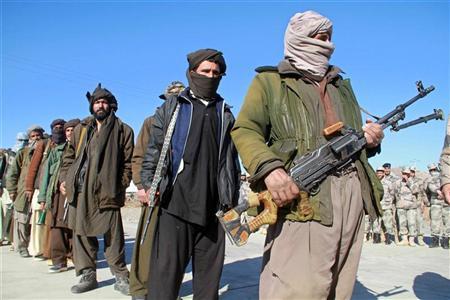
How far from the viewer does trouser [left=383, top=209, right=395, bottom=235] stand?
486 inches

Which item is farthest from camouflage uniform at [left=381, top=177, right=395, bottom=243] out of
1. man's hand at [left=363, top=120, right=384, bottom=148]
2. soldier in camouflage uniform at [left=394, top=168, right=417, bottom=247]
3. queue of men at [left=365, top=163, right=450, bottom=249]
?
man's hand at [left=363, top=120, right=384, bottom=148]

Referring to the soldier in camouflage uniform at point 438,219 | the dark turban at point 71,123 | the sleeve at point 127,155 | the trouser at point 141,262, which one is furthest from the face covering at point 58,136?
the soldier in camouflage uniform at point 438,219

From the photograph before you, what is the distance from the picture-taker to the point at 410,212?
1202 cm

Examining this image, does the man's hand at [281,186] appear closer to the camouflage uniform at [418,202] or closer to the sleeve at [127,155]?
the sleeve at [127,155]

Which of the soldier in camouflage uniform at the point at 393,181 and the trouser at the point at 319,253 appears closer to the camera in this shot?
the trouser at the point at 319,253

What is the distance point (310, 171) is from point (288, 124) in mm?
285

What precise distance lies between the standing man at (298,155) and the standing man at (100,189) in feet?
9.48

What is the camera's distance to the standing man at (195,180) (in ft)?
10.8

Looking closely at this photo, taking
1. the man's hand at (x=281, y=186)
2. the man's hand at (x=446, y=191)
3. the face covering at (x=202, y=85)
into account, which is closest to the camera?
the man's hand at (x=281, y=186)

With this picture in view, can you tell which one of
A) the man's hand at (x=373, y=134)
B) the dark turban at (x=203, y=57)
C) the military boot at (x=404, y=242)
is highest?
the dark turban at (x=203, y=57)

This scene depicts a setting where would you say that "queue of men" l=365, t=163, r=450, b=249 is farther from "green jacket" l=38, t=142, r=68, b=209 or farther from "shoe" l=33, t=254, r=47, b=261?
"green jacket" l=38, t=142, r=68, b=209

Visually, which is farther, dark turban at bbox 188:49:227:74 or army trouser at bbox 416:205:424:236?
army trouser at bbox 416:205:424:236

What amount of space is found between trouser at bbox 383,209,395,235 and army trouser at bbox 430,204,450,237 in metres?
1.20

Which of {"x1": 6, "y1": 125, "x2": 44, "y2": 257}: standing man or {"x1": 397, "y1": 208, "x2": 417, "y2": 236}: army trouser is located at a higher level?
{"x1": 6, "y1": 125, "x2": 44, "y2": 257}: standing man
